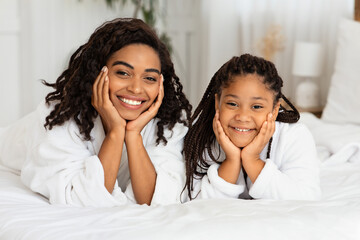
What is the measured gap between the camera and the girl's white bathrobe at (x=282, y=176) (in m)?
1.63

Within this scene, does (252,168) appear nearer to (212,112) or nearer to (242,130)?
(242,130)

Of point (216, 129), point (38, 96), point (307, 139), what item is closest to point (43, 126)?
point (216, 129)

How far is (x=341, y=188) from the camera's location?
6.11 feet

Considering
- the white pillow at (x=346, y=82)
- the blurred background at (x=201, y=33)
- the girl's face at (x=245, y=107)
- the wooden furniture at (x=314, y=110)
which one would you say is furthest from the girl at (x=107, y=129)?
the blurred background at (x=201, y=33)

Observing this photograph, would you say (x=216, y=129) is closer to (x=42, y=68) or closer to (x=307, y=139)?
(x=307, y=139)

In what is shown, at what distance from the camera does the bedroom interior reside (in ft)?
4.34

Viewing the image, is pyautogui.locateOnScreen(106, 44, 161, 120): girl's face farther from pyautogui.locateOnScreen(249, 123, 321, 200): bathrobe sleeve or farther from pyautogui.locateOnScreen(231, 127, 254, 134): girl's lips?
pyautogui.locateOnScreen(249, 123, 321, 200): bathrobe sleeve

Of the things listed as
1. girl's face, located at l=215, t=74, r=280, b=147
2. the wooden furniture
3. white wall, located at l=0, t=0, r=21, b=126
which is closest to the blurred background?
white wall, located at l=0, t=0, r=21, b=126

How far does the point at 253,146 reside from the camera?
1.67 metres

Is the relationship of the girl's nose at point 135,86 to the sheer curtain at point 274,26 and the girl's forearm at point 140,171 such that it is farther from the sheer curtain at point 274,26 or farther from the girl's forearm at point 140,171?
the sheer curtain at point 274,26

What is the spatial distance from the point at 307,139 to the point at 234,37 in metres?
2.72

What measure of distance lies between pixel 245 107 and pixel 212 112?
0.67 ft

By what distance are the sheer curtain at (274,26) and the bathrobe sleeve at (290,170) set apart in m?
2.13

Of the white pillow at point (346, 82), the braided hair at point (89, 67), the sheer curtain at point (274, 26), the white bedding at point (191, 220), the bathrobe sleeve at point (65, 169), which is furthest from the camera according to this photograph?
the sheer curtain at point (274, 26)
